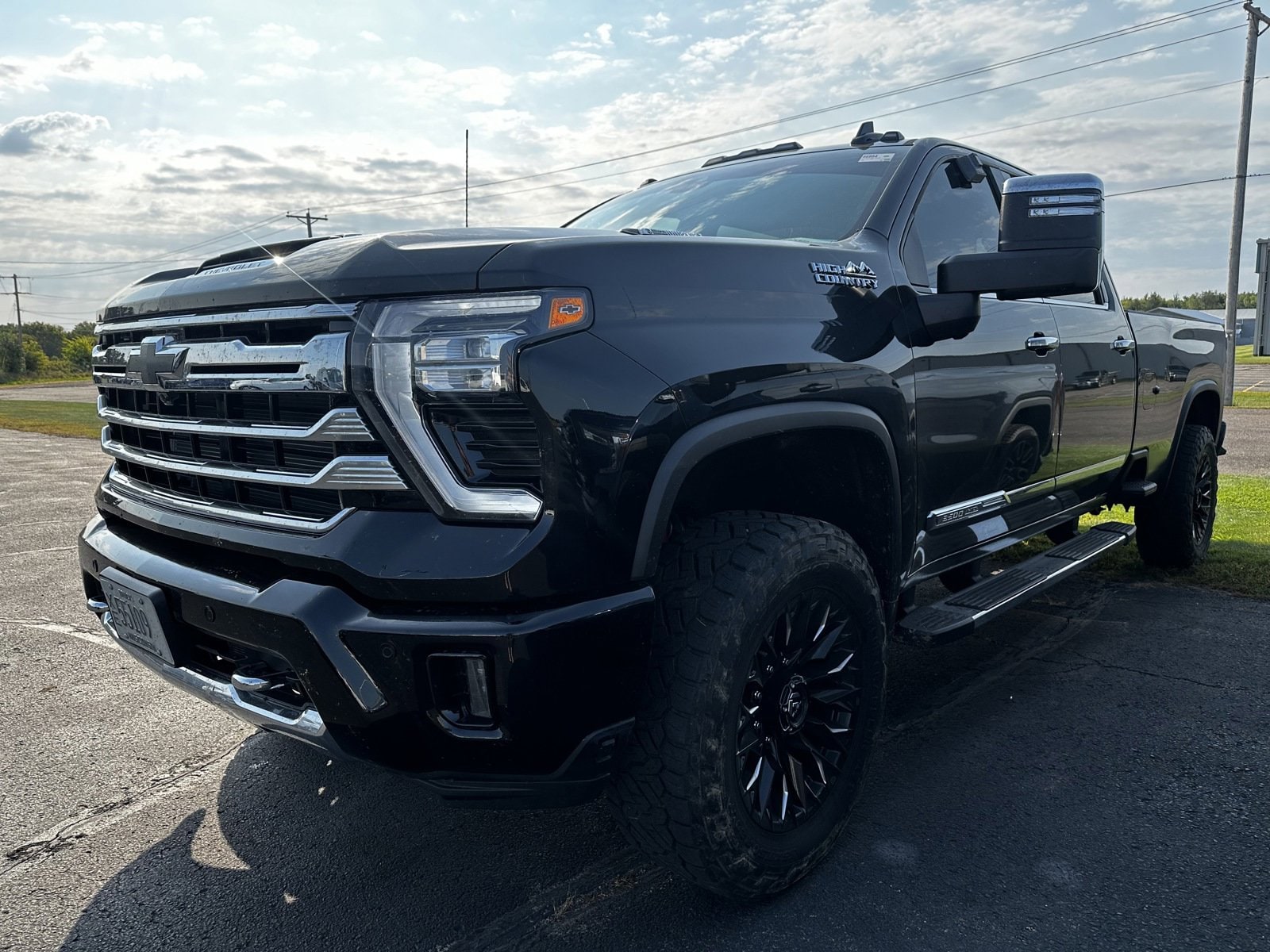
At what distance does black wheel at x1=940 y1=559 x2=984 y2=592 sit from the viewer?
4.47 m

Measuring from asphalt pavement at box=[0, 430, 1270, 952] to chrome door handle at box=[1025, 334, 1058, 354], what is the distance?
4.37 ft

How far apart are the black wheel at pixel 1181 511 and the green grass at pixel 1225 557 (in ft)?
0.34

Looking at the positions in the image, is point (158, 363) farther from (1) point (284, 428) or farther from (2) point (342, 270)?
(2) point (342, 270)

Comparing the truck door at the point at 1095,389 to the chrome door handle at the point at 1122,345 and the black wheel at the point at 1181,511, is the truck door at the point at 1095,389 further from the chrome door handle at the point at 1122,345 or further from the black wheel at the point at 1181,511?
the black wheel at the point at 1181,511

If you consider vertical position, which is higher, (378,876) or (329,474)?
(329,474)

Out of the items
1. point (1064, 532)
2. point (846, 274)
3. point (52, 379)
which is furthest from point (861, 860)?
point (52, 379)

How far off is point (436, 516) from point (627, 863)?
1.21 m

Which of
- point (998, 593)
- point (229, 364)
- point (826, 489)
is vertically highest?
point (229, 364)

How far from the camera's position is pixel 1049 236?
264cm

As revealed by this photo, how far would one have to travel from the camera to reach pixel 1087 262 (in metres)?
2.62

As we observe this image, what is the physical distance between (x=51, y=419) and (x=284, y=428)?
71.9ft

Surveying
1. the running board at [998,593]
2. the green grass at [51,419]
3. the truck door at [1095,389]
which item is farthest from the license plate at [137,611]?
the green grass at [51,419]

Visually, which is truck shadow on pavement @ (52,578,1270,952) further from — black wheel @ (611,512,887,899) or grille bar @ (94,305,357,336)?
Answer: grille bar @ (94,305,357,336)

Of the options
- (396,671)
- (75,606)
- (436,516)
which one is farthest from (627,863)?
(75,606)
